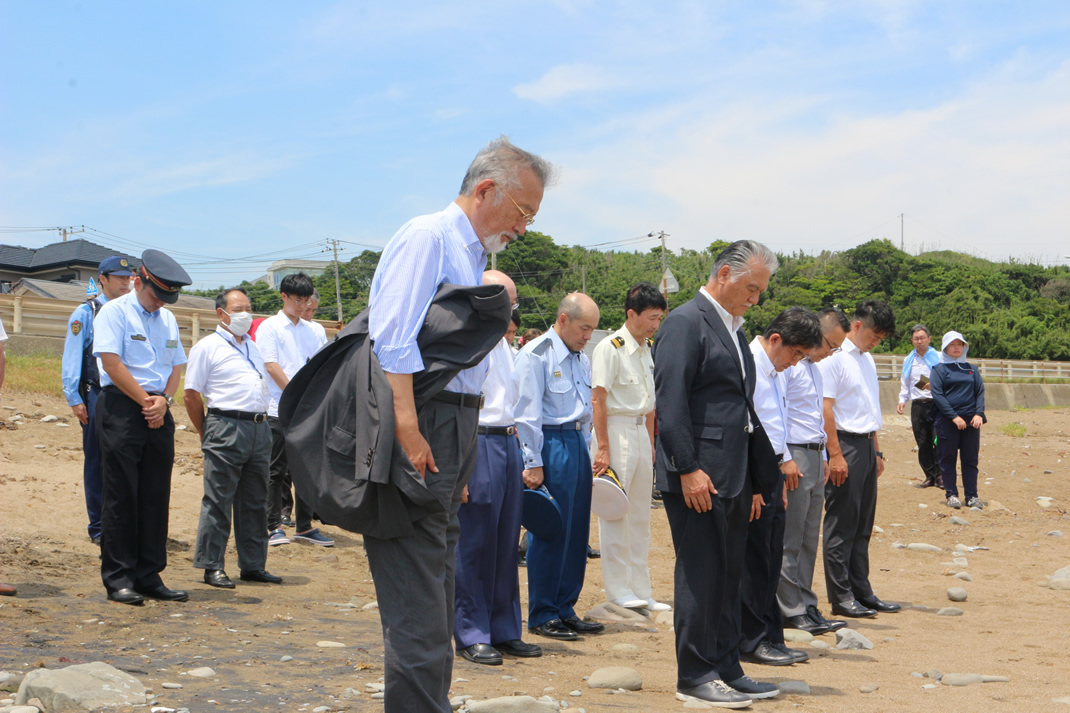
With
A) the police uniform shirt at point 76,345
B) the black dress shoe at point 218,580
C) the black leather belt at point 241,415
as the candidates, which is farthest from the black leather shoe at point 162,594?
the police uniform shirt at point 76,345

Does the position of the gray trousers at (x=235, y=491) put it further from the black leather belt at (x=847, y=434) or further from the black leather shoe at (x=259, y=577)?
the black leather belt at (x=847, y=434)

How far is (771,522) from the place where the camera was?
518 cm

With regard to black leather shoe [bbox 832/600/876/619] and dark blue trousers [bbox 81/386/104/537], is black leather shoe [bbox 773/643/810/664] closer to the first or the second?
black leather shoe [bbox 832/600/876/619]

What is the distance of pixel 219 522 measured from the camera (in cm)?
629

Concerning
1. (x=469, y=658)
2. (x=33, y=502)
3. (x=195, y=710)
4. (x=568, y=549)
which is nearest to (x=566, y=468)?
(x=568, y=549)

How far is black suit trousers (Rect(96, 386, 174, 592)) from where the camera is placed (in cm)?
544

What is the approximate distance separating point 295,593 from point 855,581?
3952 mm

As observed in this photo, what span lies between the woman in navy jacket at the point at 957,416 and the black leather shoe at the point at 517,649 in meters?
8.14

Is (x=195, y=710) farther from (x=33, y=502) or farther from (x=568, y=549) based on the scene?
(x=33, y=502)

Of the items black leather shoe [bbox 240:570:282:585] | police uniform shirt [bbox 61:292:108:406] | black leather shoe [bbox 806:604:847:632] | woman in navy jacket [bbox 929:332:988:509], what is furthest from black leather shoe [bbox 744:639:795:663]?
woman in navy jacket [bbox 929:332:988:509]

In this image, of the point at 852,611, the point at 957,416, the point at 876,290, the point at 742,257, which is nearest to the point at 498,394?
the point at 742,257

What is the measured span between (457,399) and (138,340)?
3561 mm

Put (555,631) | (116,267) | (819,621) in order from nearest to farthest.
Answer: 1. (555,631)
2. (819,621)
3. (116,267)

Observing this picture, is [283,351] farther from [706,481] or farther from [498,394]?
[706,481]
